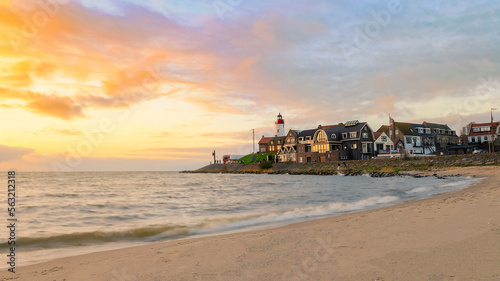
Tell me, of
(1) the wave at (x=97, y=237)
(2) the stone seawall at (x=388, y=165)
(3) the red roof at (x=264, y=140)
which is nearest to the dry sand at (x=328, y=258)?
(1) the wave at (x=97, y=237)

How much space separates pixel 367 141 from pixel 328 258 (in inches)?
3421

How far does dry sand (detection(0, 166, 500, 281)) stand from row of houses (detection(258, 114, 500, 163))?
78.0 metres

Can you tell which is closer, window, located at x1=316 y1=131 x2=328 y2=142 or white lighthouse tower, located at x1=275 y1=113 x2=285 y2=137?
window, located at x1=316 y1=131 x2=328 y2=142

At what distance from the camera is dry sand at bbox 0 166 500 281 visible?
5586 mm

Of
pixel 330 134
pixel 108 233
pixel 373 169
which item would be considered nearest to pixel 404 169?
pixel 373 169

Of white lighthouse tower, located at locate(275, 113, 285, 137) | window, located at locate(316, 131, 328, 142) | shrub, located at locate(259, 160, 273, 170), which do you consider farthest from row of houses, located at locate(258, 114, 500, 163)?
white lighthouse tower, located at locate(275, 113, 285, 137)

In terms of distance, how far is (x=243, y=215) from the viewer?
677 inches

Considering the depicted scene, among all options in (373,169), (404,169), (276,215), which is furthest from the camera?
(373,169)

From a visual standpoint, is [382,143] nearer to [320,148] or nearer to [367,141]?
[367,141]

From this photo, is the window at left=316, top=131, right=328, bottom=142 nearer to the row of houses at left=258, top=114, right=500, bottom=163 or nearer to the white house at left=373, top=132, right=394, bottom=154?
the row of houses at left=258, top=114, right=500, bottom=163

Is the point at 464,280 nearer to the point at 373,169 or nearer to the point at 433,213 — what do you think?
the point at 433,213

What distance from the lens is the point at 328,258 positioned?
261 inches

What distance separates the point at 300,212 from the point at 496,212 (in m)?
8.96

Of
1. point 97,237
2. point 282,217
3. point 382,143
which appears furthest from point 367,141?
point 97,237
